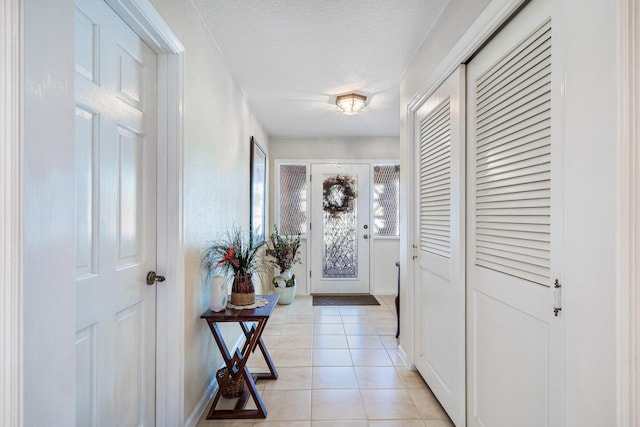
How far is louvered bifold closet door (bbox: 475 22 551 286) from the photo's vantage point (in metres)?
1.19

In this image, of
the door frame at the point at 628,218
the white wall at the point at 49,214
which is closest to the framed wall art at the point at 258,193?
the white wall at the point at 49,214

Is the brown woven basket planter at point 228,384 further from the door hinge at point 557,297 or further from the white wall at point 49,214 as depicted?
the door hinge at point 557,297

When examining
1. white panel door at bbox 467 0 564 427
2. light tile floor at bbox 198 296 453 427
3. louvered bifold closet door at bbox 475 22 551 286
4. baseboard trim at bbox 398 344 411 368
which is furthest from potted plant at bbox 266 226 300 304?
louvered bifold closet door at bbox 475 22 551 286

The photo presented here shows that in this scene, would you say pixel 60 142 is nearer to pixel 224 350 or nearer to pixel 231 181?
pixel 224 350

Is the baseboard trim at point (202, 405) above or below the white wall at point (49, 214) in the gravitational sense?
below

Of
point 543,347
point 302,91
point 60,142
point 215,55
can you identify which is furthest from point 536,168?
point 302,91

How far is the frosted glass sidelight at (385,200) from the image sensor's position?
5062mm

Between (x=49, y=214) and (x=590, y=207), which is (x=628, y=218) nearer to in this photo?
(x=590, y=207)

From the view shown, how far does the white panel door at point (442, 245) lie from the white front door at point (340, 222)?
2.52 meters

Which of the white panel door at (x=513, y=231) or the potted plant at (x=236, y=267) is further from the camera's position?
the potted plant at (x=236, y=267)

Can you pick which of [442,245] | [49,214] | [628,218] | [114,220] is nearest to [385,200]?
[442,245]

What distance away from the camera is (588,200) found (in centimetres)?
91

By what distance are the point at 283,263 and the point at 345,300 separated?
3.27ft

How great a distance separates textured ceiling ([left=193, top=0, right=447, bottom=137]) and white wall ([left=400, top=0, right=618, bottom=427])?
44.7 inches
